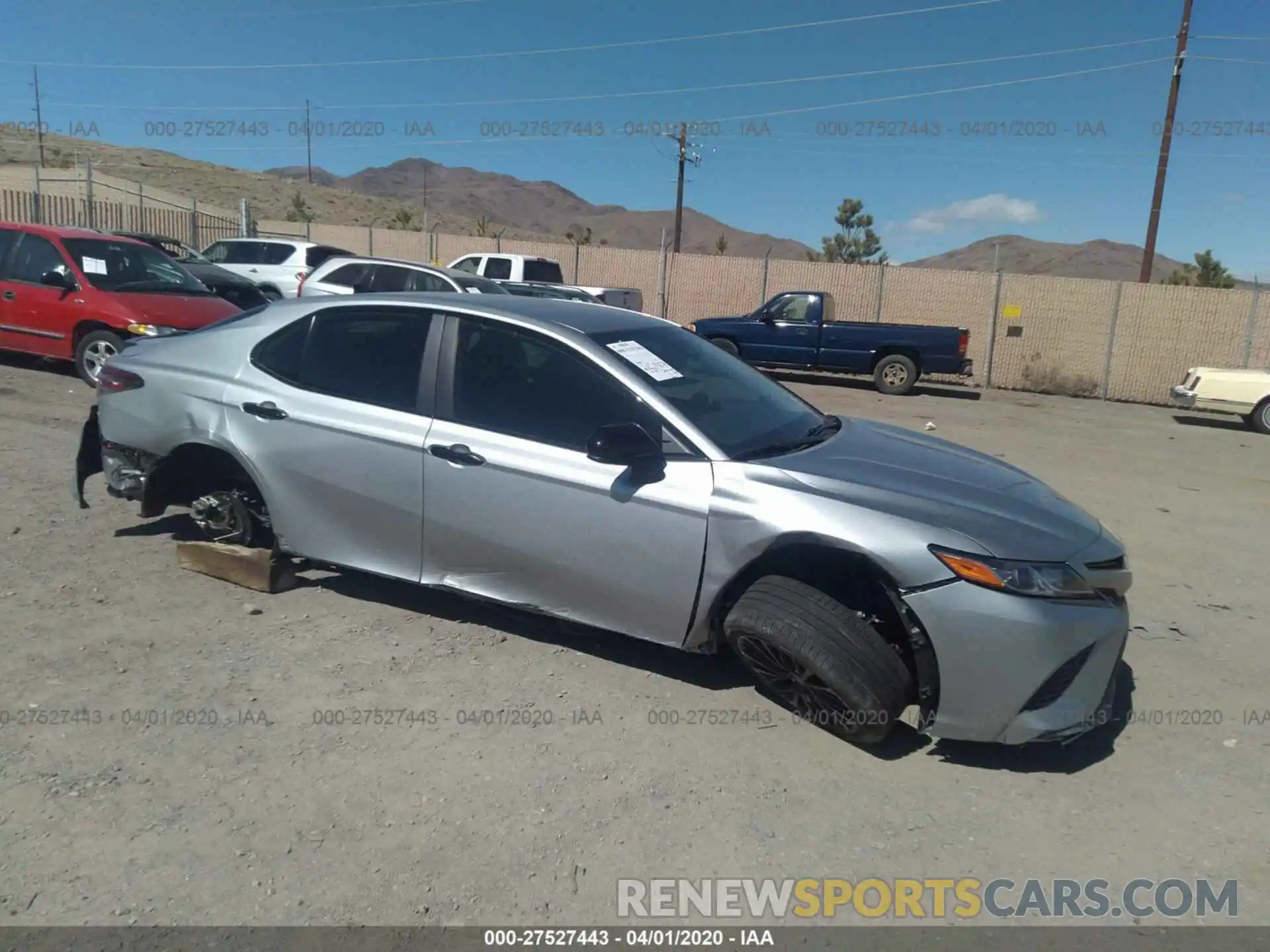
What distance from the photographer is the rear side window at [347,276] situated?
15.1 meters

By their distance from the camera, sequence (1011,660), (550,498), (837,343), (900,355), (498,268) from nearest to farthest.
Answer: (1011,660), (550,498), (900,355), (837,343), (498,268)

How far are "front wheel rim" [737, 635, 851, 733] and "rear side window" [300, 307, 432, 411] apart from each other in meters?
2.03

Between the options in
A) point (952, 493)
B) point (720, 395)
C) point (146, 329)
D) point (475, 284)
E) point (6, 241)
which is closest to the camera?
point (952, 493)

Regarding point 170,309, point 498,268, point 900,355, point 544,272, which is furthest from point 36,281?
point 900,355

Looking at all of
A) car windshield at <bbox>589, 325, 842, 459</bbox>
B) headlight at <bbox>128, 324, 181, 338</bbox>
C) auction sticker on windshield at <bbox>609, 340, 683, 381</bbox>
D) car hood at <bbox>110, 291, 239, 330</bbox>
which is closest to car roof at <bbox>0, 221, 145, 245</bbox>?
car hood at <bbox>110, 291, 239, 330</bbox>

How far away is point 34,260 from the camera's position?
34.7 ft

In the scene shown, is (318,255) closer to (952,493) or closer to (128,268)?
(128,268)

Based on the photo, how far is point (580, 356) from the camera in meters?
4.29

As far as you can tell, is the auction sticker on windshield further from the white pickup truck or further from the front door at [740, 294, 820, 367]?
A: the white pickup truck

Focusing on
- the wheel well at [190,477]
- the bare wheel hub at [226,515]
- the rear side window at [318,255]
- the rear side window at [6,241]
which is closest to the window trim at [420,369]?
the wheel well at [190,477]

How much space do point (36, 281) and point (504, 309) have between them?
8588 mm

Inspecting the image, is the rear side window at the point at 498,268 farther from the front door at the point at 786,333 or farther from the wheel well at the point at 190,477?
the wheel well at the point at 190,477
